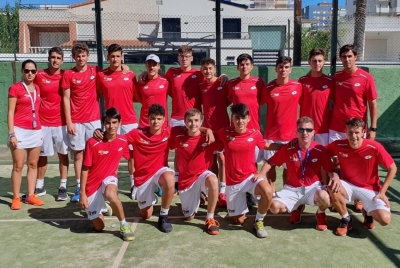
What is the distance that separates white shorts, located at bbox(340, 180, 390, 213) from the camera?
4457mm

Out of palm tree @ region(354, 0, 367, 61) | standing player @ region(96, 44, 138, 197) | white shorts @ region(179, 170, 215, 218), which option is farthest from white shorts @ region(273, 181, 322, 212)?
palm tree @ region(354, 0, 367, 61)

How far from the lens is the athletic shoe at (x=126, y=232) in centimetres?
436

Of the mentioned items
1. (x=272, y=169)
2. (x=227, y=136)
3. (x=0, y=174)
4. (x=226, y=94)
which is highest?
(x=226, y=94)

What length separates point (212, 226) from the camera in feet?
14.9

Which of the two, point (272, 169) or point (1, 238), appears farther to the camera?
point (272, 169)

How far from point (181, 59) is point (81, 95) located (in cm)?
135

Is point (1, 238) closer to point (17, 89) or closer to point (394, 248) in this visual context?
point (17, 89)

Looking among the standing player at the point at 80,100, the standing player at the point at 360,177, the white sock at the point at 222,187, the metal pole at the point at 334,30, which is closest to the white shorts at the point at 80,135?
the standing player at the point at 80,100

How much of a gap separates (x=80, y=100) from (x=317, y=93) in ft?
9.64

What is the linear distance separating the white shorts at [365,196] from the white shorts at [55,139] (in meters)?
3.45

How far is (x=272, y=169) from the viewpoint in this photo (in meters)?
5.29

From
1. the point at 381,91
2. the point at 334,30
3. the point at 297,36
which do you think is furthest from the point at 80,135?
the point at 381,91

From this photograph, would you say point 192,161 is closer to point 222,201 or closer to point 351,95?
point 222,201

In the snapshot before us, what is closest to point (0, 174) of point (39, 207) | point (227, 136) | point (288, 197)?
point (39, 207)
